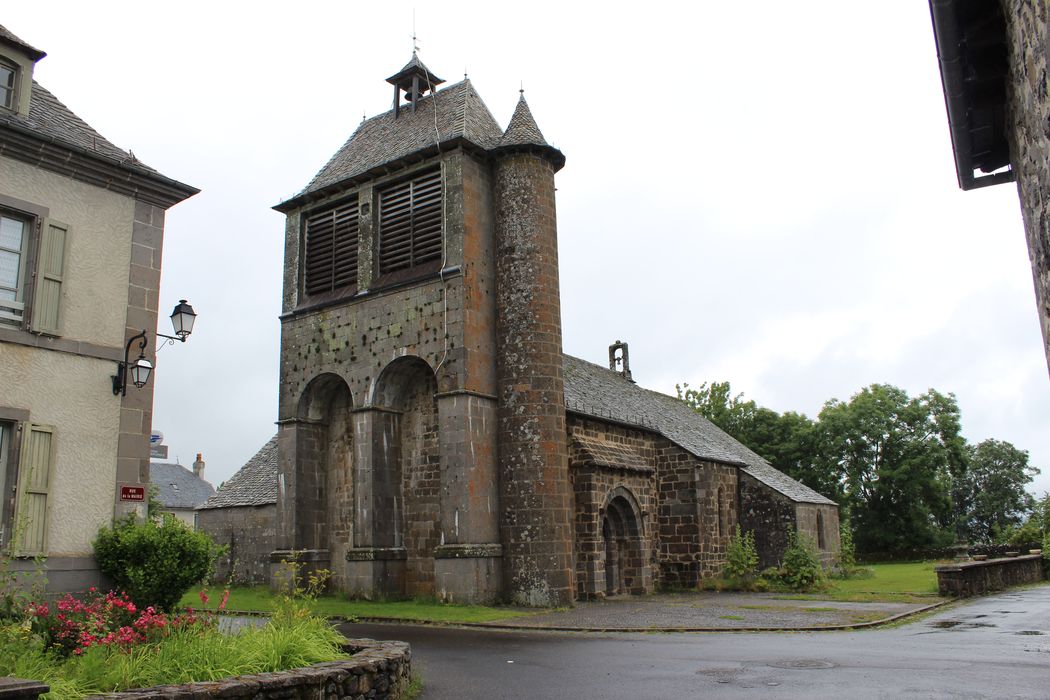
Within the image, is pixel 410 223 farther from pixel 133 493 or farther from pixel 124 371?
pixel 133 493

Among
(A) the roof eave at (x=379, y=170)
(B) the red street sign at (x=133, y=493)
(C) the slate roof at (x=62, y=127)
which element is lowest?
(B) the red street sign at (x=133, y=493)

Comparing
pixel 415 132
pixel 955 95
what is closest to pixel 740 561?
pixel 415 132

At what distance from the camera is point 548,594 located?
20.4 meters

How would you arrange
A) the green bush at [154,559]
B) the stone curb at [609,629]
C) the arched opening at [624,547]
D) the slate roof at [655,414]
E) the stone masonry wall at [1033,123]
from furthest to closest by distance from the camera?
1. the slate roof at [655,414]
2. the arched opening at [624,547]
3. the stone curb at [609,629]
4. the green bush at [154,559]
5. the stone masonry wall at [1033,123]

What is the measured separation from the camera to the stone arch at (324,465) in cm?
2391

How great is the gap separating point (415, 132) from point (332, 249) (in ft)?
14.4

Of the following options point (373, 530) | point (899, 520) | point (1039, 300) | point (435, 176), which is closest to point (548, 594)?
point (373, 530)

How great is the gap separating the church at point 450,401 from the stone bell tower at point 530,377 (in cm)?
5

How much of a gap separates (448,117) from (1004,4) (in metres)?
20.7

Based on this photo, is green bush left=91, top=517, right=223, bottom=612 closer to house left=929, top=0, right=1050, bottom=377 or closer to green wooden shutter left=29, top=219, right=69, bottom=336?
green wooden shutter left=29, top=219, right=69, bottom=336

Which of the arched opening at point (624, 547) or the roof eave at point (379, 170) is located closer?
the roof eave at point (379, 170)

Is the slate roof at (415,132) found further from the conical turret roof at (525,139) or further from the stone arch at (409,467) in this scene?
the stone arch at (409,467)

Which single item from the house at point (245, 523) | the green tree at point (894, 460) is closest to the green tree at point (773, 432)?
the green tree at point (894, 460)

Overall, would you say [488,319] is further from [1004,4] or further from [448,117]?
[1004,4]
